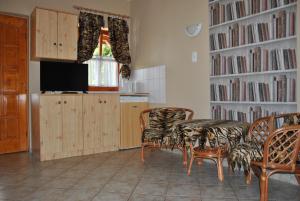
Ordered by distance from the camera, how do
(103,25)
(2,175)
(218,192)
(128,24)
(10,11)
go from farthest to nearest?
(128,24)
(103,25)
(10,11)
(2,175)
(218,192)

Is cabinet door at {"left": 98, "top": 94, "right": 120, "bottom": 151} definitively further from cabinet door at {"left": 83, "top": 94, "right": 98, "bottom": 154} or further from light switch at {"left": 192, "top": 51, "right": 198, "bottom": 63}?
light switch at {"left": 192, "top": 51, "right": 198, "bottom": 63}

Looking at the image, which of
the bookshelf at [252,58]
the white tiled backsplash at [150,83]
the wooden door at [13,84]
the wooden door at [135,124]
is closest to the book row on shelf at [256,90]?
the bookshelf at [252,58]

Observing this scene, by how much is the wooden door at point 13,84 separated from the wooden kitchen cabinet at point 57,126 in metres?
0.45

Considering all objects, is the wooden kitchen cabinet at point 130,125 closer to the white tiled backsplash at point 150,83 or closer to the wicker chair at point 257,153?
the white tiled backsplash at point 150,83

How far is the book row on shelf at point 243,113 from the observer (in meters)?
3.21

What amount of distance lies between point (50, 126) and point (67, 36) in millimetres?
1407

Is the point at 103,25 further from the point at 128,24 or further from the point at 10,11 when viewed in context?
the point at 10,11

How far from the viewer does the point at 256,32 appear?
3248mm

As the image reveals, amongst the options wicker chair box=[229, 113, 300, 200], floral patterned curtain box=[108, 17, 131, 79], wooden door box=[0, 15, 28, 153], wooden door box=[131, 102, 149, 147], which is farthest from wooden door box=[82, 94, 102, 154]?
wicker chair box=[229, 113, 300, 200]

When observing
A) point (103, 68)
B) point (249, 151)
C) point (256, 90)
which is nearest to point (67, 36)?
point (103, 68)

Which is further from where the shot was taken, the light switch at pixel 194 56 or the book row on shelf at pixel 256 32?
the light switch at pixel 194 56

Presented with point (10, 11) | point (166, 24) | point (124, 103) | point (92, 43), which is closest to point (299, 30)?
point (166, 24)

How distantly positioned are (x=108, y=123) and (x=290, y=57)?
2.75 meters

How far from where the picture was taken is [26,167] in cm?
352
